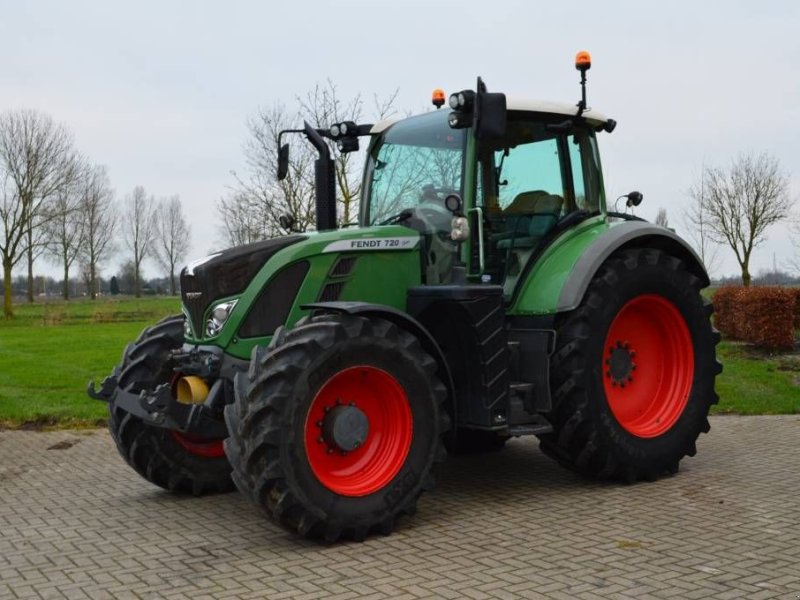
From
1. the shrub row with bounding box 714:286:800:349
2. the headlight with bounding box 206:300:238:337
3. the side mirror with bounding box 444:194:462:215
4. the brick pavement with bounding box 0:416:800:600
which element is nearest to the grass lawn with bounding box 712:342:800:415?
the shrub row with bounding box 714:286:800:349

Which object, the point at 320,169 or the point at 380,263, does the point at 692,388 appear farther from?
the point at 320,169

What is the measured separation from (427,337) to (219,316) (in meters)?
1.38

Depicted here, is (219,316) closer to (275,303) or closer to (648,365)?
(275,303)

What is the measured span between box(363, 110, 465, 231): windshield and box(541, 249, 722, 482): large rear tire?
129cm

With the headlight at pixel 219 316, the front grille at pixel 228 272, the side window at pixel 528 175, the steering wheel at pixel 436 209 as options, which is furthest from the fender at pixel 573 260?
the headlight at pixel 219 316

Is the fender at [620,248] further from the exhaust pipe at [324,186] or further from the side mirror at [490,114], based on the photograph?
the exhaust pipe at [324,186]

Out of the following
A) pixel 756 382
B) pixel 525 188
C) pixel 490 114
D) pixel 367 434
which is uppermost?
pixel 490 114

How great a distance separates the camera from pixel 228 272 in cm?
598

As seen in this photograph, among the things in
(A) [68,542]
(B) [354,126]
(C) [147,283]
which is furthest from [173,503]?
(C) [147,283]

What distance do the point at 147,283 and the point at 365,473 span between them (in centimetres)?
7892

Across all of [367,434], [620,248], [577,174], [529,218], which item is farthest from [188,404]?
[577,174]

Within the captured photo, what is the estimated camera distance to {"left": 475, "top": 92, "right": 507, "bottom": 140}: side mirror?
19.4 ft

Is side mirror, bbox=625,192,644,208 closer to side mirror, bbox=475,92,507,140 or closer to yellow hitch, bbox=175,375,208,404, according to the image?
side mirror, bbox=475,92,507,140

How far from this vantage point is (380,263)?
6.22 meters
